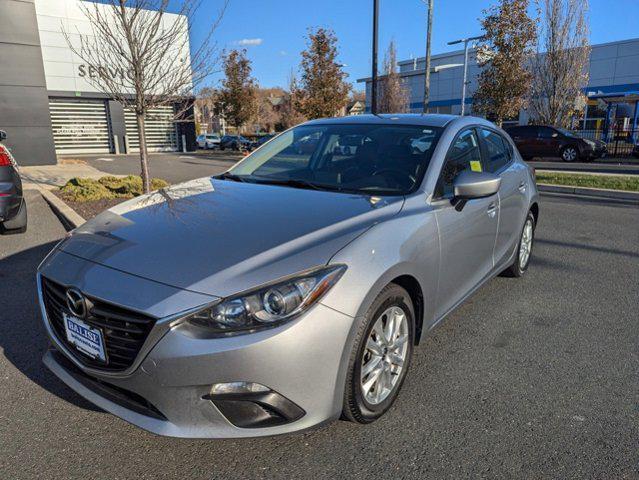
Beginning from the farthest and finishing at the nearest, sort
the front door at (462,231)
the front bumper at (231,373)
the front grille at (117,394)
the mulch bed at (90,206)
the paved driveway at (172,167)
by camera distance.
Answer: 1. the paved driveway at (172,167)
2. the mulch bed at (90,206)
3. the front door at (462,231)
4. the front grille at (117,394)
5. the front bumper at (231,373)

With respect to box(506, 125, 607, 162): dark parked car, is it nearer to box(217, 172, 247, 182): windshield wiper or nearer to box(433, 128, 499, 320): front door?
box(433, 128, 499, 320): front door

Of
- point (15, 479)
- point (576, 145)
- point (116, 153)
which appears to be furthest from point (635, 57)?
point (15, 479)

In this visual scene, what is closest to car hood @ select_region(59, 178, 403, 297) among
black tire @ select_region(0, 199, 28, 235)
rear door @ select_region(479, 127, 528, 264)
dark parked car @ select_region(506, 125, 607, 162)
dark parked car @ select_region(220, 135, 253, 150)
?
rear door @ select_region(479, 127, 528, 264)

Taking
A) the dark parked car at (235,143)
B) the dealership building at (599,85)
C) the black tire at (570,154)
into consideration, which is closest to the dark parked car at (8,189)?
the dealership building at (599,85)

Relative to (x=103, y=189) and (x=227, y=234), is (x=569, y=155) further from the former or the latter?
(x=227, y=234)

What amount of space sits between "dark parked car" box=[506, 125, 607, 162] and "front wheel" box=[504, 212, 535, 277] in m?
17.1

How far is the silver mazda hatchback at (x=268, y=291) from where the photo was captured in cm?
199

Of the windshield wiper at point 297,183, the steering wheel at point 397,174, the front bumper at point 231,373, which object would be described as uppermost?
the steering wheel at point 397,174

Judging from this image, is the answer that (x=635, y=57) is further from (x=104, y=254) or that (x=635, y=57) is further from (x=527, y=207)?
(x=104, y=254)

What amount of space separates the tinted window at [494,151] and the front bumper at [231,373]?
2495 mm

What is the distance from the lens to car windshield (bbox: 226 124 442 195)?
3.19 meters

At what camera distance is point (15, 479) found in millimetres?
2146

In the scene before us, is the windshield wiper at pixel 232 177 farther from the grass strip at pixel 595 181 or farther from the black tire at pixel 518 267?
the grass strip at pixel 595 181

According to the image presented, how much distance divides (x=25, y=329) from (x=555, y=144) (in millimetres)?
21260
